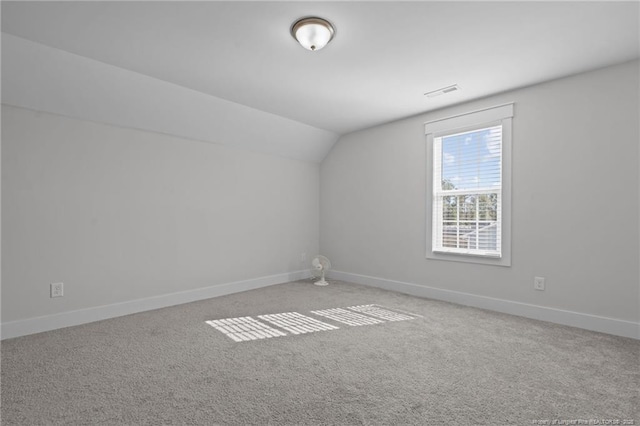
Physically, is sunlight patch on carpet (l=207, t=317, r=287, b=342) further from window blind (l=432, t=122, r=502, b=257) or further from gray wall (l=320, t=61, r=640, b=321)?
window blind (l=432, t=122, r=502, b=257)

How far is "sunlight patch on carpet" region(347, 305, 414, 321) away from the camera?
3.34 meters

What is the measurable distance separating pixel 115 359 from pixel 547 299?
3888 mm

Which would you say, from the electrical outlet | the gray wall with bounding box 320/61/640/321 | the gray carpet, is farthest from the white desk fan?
the electrical outlet

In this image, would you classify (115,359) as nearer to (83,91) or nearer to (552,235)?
(83,91)

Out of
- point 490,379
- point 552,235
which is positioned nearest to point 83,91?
point 490,379

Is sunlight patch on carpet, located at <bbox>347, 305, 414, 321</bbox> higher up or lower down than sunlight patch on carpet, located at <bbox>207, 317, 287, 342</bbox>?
higher up

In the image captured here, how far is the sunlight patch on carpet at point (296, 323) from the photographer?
9.93 ft

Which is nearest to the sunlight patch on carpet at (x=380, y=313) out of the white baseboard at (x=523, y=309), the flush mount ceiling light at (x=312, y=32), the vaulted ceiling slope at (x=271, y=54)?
the white baseboard at (x=523, y=309)

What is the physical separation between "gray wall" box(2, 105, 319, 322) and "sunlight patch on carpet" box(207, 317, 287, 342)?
105cm

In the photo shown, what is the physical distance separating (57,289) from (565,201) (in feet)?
16.2

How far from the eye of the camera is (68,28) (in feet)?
7.61

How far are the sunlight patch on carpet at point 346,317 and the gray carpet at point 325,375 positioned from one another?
162 mm

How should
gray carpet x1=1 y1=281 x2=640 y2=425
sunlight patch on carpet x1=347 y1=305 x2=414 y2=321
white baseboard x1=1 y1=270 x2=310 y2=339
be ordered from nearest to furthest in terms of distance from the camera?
gray carpet x1=1 y1=281 x2=640 y2=425
white baseboard x1=1 y1=270 x2=310 y2=339
sunlight patch on carpet x1=347 y1=305 x2=414 y2=321

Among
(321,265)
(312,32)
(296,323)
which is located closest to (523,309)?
(296,323)
